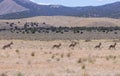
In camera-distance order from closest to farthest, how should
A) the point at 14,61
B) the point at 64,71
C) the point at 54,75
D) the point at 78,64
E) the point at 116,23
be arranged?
the point at 54,75 → the point at 64,71 → the point at 78,64 → the point at 14,61 → the point at 116,23

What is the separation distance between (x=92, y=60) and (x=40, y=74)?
837 cm

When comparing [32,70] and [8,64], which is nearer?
[32,70]

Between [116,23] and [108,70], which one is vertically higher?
[108,70]

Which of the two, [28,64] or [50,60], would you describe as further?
[50,60]

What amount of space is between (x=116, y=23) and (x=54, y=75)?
591ft

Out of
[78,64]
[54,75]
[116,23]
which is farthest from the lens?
[116,23]

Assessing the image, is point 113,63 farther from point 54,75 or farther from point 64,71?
point 54,75

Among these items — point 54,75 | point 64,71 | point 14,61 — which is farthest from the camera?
point 14,61

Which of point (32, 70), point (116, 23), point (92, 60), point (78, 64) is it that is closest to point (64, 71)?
point (32, 70)

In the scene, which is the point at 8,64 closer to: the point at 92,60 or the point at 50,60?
the point at 50,60

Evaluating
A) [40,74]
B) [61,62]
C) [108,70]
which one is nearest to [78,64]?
[61,62]

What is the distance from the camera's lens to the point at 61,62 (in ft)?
96.9

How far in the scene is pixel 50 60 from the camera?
30578 mm

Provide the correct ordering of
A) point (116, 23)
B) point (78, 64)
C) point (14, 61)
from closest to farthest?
point (78, 64), point (14, 61), point (116, 23)
